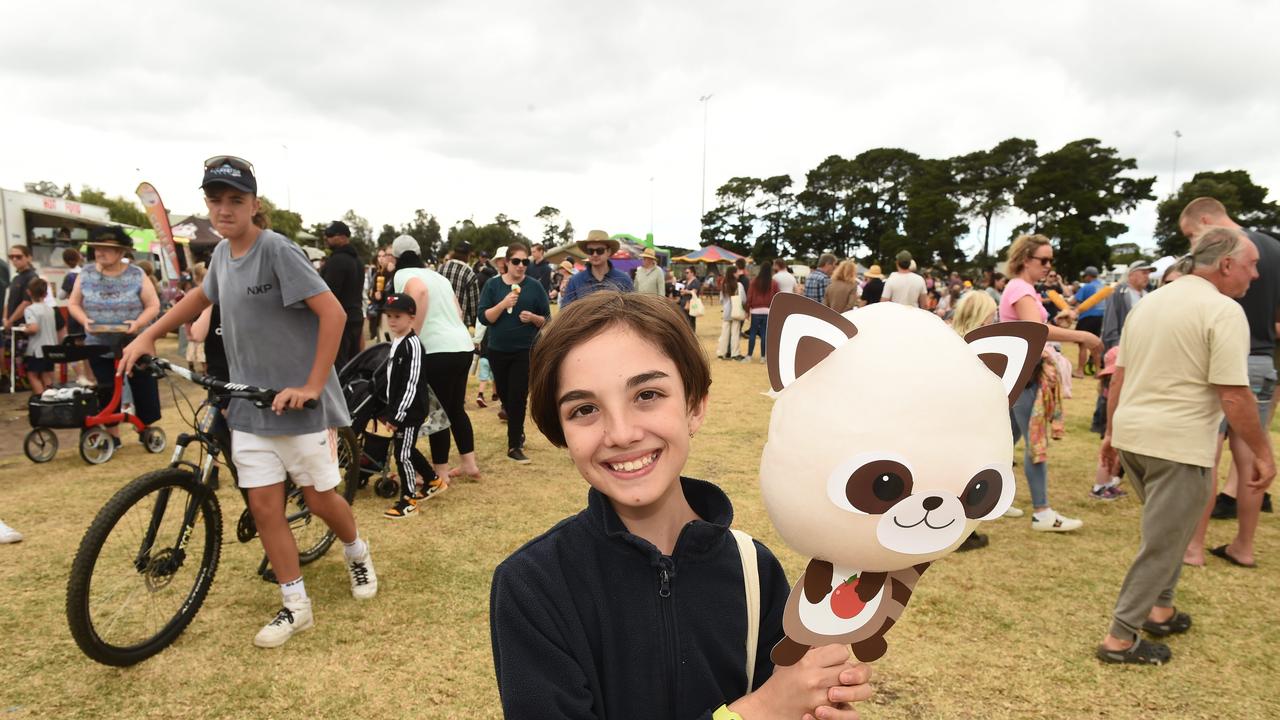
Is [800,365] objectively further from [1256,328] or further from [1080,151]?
[1080,151]

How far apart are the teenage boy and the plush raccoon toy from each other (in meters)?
2.25

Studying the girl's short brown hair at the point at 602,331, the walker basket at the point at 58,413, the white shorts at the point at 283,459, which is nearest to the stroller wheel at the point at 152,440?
the walker basket at the point at 58,413

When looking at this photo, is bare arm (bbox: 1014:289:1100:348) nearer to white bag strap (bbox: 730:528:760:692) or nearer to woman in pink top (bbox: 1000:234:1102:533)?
woman in pink top (bbox: 1000:234:1102:533)

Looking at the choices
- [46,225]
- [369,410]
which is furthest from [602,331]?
[46,225]

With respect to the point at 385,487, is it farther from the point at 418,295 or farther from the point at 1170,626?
the point at 1170,626

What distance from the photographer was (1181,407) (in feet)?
9.26

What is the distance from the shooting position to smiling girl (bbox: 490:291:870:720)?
3.57ft

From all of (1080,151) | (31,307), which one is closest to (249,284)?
(31,307)

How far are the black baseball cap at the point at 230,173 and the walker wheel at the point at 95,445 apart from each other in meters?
4.36

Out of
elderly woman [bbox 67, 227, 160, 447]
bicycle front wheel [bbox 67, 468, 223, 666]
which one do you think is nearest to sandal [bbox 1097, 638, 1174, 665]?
bicycle front wheel [bbox 67, 468, 223, 666]

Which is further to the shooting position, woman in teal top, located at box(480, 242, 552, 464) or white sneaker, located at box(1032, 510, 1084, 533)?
woman in teal top, located at box(480, 242, 552, 464)

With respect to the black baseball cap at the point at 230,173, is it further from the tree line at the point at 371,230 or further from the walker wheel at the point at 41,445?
the tree line at the point at 371,230

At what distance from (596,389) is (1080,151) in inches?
2059

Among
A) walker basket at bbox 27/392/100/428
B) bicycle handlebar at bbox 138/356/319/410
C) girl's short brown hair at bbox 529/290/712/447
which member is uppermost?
girl's short brown hair at bbox 529/290/712/447
